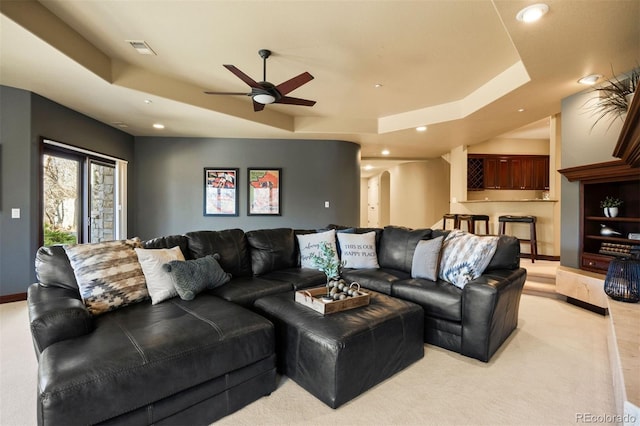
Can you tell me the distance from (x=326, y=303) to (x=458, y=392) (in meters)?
1.01

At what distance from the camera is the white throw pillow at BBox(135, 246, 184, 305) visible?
221cm

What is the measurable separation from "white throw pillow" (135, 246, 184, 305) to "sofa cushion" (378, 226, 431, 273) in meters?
2.24

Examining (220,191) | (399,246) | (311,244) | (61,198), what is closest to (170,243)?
(311,244)

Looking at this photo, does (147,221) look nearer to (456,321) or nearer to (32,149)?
(32,149)

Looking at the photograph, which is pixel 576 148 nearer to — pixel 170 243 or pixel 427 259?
pixel 427 259

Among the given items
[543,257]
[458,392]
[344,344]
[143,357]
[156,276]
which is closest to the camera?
[143,357]

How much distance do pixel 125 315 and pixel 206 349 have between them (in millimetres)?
739

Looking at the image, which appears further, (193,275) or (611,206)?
(611,206)

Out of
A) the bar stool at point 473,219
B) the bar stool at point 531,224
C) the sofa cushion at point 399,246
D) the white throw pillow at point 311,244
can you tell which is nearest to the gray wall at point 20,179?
the white throw pillow at point 311,244

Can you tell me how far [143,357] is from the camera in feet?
4.66

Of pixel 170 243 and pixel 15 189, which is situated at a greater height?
pixel 15 189

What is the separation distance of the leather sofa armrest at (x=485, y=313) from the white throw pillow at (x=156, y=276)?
2.28m

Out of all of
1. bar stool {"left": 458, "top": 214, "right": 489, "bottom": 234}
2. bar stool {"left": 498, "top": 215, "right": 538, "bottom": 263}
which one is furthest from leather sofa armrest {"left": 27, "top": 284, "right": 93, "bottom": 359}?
bar stool {"left": 458, "top": 214, "right": 489, "bottom": 234}

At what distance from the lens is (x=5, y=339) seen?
260 centimetres
